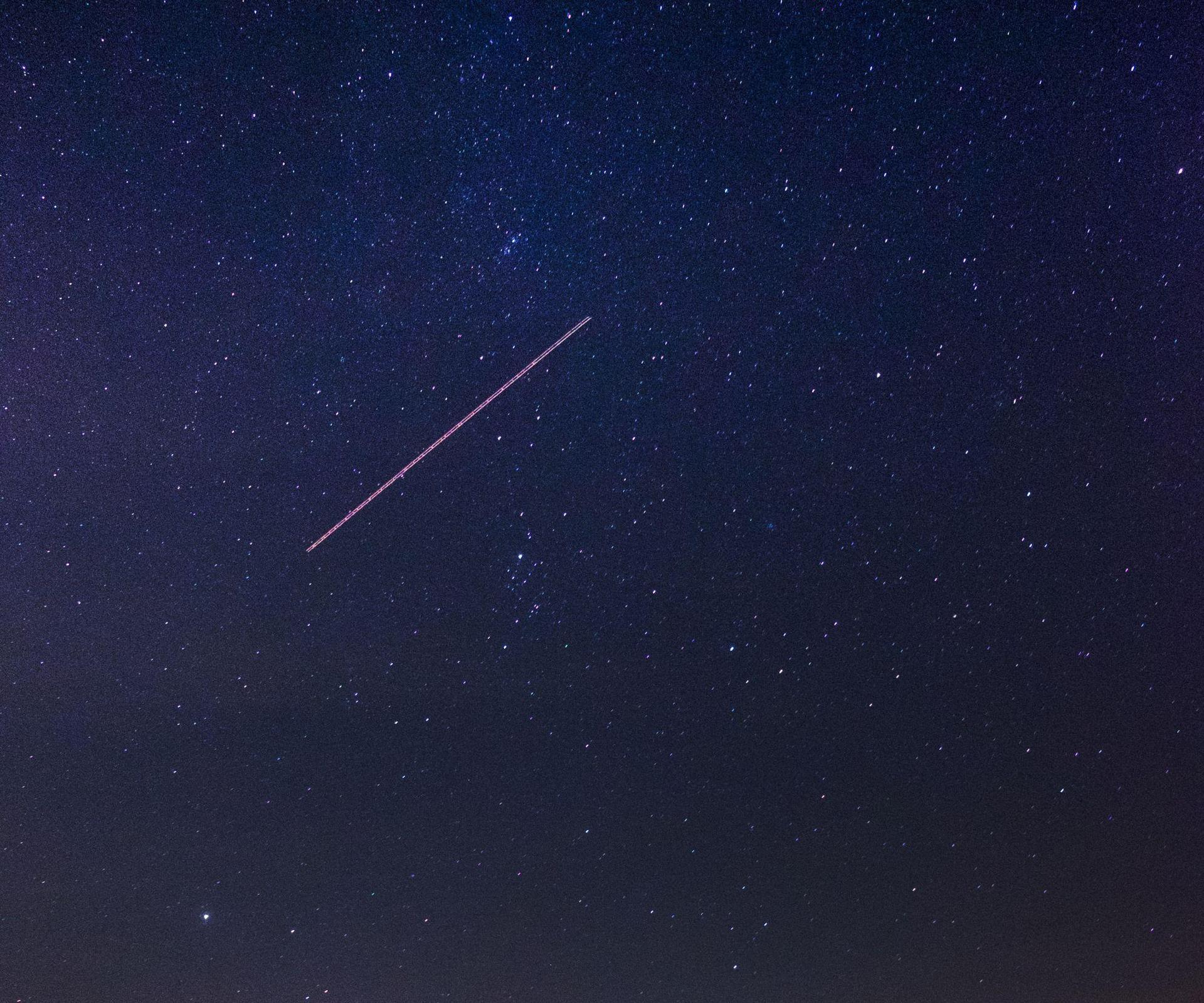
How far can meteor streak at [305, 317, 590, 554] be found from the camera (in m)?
1.01

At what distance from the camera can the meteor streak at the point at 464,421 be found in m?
1.01

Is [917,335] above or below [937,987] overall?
above

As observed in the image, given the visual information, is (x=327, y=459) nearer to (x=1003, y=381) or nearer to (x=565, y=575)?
(x=565, y=575)

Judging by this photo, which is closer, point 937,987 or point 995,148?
point 995,148

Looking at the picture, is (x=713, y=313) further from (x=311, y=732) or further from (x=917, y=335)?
(x=311, y=732)

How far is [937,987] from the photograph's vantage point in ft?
3.92

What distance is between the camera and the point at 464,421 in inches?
40.4

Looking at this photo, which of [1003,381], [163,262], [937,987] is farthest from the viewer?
[937,987]

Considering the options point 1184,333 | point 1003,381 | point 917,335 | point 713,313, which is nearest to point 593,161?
point 713,313

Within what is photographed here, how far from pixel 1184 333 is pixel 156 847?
1.50 meters

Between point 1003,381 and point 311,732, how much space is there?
3.31 feet

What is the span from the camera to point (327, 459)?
1.02m

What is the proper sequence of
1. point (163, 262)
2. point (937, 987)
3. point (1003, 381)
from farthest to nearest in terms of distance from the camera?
point (937, 987)
point (1003, 381)
point (163, 262)

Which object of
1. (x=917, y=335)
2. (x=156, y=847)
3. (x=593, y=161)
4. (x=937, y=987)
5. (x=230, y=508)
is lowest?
(x=937, y=987)
